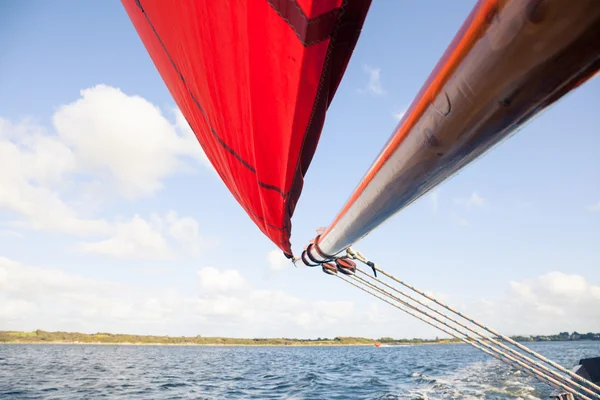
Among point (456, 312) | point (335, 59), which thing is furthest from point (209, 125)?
point (456, 312)

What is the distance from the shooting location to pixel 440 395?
12.7m

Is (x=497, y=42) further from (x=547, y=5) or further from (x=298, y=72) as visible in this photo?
(x=298, y=72)

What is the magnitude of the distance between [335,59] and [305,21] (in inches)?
5.5

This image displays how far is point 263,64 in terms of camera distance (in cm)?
85

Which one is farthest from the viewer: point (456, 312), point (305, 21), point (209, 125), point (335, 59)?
point (456, 312)

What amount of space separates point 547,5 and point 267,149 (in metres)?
0.96

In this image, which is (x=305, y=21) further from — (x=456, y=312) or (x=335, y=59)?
(x=456, y=312)

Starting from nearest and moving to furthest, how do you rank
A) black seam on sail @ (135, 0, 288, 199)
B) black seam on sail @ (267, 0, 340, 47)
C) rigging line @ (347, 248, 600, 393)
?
black seam on sail @ (267, 0, 340, 47)
black seam on sail @ (135, 0, 288, 199)
rigging line @ (347, 248, 600, 393)

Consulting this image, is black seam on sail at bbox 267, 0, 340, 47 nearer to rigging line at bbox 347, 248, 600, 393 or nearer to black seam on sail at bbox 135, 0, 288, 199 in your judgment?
black seam on sail at bbox 135, 0, 288, 199

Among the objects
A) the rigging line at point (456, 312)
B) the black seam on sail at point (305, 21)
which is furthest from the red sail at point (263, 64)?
the rigging line at point (456, 312)

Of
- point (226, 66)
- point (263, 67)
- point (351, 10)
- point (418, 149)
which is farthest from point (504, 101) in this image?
point (226, 66)

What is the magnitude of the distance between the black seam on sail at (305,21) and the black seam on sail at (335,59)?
0.02 m

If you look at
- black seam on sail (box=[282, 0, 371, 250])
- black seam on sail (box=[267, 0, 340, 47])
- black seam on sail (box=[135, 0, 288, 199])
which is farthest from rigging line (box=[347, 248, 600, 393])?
black seam on sail (box=[267, 0, 340, 47])

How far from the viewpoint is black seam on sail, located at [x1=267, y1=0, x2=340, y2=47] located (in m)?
0.67
